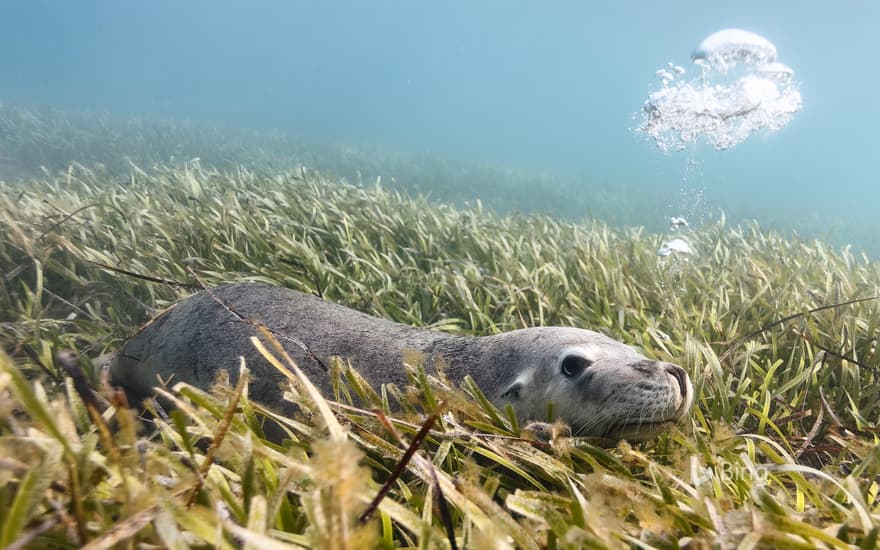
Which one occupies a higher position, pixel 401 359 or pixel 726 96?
pixel 726 96

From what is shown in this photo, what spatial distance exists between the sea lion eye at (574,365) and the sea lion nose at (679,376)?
316mm

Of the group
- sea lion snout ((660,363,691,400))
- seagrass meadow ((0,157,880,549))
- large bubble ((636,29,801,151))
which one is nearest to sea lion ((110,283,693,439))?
sea lion snout ((660,363,691,400))

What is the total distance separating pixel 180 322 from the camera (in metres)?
2.71

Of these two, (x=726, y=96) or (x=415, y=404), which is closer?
(x=415, y=404)

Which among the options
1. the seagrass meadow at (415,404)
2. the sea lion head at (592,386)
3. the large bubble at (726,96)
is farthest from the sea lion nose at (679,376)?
the large bubble at (726,96)

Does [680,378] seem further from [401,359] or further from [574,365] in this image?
[401,359]

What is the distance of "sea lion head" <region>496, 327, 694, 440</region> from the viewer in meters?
1.76

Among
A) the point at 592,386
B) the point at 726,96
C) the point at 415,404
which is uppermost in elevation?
the point at 726,96

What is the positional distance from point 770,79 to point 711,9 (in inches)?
5885

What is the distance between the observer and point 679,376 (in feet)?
5.95

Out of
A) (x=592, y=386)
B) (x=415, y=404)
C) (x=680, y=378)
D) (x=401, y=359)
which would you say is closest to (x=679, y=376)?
(x=680, y=378)

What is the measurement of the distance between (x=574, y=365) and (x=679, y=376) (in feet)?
1.38

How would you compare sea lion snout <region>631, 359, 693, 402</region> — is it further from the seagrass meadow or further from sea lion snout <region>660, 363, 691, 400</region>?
the seagrass meadow

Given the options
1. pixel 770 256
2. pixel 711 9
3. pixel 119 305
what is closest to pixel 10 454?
pixel 119 305
